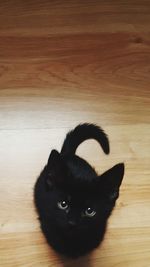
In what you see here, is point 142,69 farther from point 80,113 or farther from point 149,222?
point 149,222

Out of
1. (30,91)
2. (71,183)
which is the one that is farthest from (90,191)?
(30,91)

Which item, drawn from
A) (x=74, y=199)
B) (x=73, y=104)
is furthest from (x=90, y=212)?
(x=73, y=104)

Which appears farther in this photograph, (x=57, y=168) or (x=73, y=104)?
(x=73, y=104)

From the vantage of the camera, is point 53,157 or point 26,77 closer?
point 53,157

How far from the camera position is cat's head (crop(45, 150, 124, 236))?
86 cm

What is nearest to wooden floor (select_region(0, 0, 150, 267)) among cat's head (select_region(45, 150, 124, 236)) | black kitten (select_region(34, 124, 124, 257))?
black kitten (select_region(34, 124, 124, 257))

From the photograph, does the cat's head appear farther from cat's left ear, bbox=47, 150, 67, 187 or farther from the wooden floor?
the wooden floor

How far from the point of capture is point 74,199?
85 centimetres

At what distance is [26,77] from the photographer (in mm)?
1318

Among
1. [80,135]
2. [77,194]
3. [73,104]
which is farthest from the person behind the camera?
[73,104]

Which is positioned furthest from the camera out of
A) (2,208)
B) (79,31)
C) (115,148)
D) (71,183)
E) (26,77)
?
(79,31)

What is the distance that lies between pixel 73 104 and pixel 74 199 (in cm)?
47

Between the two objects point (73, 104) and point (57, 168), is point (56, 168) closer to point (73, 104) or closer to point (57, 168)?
point (57, 168)

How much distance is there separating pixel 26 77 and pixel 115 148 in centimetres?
35
